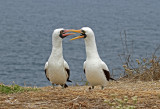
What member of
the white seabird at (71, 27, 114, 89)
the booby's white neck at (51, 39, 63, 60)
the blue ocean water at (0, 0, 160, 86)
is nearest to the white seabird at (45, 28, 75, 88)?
the booby's white neck at (51, 39, 63, 60)

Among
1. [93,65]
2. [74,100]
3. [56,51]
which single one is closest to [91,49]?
[93,65]

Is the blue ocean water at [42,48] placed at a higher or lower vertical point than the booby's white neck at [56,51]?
lower

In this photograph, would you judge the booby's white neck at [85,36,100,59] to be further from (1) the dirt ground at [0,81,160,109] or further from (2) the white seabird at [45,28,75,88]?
(1) the dirt ground at [0,81,160,109]

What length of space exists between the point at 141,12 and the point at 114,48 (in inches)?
2246

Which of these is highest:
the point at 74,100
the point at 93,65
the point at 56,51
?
the point at 56,51

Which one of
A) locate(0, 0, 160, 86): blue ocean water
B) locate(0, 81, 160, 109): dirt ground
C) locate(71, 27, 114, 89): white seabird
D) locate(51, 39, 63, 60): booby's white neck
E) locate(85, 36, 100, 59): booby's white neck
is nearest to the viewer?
locate(0, 81, 160, 109): dirt ground

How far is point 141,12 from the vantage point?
10206 centimetres

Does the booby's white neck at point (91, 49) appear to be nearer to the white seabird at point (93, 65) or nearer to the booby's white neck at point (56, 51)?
the white seabird at point (93, 65)

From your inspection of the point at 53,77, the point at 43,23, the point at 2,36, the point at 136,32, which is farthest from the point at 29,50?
the point at 53,77

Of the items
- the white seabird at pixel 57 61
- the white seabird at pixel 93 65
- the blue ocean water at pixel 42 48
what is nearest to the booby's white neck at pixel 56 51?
the white seabird at pixel 57 61

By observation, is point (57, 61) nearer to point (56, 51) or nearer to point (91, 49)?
point (56, 51)

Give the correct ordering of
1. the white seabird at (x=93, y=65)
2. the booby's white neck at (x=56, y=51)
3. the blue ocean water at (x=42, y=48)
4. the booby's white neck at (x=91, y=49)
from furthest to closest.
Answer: the blue ocean water at (x=42, y=48)
the booby's white neck at (x=56, y=51)
the booby's white neck at (x=91, y=49)
the white seabird at (x=93, y=65)

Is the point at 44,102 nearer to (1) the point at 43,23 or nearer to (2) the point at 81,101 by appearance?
(2) the point at 81,101

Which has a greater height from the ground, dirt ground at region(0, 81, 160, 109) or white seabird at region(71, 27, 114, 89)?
white seabird at region(71, 27, 114, 89)
